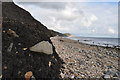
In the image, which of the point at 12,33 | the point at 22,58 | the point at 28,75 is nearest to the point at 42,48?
the point at 22,58

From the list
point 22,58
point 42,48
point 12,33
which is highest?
point 12,33

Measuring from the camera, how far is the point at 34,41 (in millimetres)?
7391

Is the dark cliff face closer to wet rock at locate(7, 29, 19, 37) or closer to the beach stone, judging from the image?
wet rock at locate(7, 29, 19, 37)

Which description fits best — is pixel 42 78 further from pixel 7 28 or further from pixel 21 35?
pixel 7 28

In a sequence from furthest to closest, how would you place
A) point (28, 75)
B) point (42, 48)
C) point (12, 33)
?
point (12, 33), point (42, 48), point (28, 75)

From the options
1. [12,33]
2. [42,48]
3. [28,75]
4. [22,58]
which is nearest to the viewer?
[28,75]

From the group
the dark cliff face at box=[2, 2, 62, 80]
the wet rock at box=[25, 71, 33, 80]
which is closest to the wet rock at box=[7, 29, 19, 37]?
the dark cliff face at box=[2, 2, 62, 80]

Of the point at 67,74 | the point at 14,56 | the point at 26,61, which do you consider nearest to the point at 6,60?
the point at 14,56

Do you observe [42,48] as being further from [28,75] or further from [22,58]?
[28,75]

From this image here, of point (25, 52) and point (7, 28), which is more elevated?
point (7, 28)

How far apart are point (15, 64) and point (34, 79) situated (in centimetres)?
95

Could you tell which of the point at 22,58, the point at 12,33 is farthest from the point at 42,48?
the point at 12,33

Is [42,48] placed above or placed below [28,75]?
above

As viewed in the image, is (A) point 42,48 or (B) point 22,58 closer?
(B) point 22,58
